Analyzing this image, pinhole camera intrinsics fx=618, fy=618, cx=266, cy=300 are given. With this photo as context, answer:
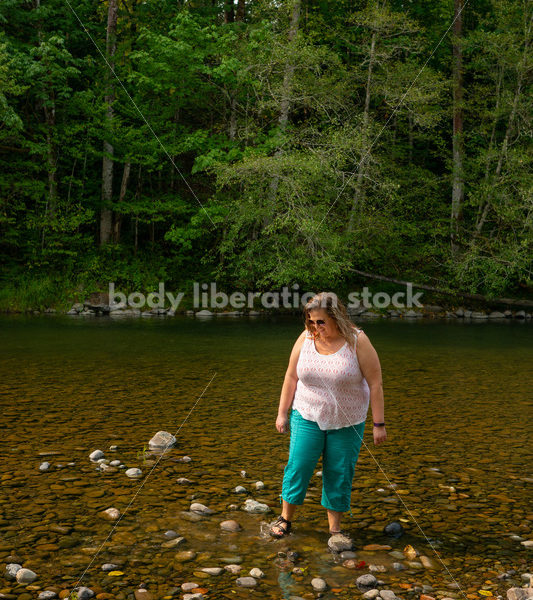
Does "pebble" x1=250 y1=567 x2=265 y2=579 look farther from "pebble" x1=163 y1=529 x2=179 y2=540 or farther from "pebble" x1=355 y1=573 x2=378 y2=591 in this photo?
"pebble" x1=163 y1=529 x2=179 y2=540

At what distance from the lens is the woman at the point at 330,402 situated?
4.14 meters

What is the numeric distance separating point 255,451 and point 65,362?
260 inches

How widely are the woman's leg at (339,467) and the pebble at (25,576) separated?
189 centimetres

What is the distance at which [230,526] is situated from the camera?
4379 mm

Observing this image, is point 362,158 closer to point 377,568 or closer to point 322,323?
point 322,323

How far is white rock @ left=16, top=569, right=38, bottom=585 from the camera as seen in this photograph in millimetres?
3561

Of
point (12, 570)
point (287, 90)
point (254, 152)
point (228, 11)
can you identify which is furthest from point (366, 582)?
point (228, 11)

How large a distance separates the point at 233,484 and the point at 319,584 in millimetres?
1799

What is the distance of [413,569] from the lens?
3844 millimetres

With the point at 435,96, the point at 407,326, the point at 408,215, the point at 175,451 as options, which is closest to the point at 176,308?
the point at 407,326

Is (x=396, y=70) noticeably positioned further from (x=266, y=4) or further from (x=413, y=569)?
(x=413, y=569)

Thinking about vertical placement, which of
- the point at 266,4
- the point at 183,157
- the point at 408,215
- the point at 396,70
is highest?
the point at 266,4

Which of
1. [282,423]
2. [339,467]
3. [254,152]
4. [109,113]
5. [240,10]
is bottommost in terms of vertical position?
[339,467]

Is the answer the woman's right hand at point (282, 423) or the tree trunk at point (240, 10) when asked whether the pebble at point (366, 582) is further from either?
the tree trunk at point (240, 10)
